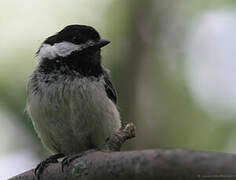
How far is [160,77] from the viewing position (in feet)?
19.5

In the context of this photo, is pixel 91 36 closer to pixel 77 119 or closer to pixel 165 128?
pixel 77 119

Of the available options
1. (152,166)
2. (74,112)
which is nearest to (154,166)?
(152,166)

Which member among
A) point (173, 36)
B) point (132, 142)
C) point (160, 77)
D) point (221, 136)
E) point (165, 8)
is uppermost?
point (165, 8)

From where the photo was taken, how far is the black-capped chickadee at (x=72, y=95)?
3.53m

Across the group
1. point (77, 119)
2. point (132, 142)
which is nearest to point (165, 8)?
point (132, 142)

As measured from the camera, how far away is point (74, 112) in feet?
11.5

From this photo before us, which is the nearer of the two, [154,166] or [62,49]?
[154,166]

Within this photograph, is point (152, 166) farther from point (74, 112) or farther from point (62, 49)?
point (62, 49)

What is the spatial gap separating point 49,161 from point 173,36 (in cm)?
331

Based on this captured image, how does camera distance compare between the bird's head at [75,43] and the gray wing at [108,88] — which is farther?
the gray wing at [108,88]

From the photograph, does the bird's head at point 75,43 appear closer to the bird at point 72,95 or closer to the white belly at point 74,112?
the bird at point 72,95

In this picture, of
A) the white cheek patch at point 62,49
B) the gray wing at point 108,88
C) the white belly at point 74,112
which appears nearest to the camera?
the white belly at point 74,112

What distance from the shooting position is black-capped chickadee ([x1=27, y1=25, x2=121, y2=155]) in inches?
139

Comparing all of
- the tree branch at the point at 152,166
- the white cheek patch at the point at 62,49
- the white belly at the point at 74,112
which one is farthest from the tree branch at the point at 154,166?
the white cheek patch at the point at 62,49
